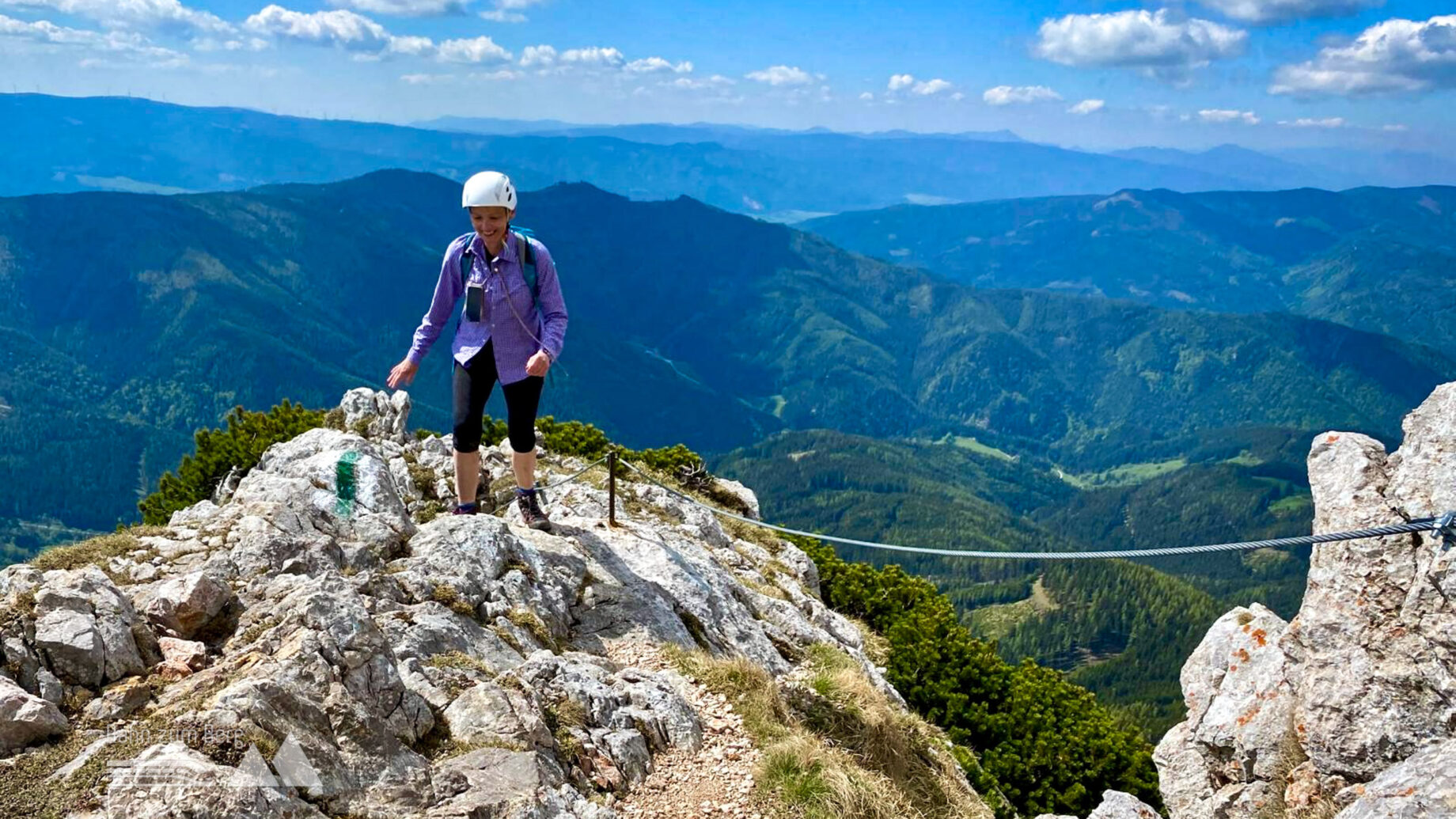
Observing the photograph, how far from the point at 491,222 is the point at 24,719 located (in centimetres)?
735

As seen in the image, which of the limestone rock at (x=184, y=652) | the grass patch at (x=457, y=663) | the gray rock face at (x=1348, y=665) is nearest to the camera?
the limestone rock at (x=184, y=652)

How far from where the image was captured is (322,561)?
10008 mm

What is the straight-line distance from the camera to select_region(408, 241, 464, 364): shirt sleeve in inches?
468

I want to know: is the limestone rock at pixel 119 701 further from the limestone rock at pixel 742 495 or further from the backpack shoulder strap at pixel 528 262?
the limestone rock at pixel 742 495

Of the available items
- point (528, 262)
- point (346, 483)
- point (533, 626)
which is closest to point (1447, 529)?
point (533, 626)

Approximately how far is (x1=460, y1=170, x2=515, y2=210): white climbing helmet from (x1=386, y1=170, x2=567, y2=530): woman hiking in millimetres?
15

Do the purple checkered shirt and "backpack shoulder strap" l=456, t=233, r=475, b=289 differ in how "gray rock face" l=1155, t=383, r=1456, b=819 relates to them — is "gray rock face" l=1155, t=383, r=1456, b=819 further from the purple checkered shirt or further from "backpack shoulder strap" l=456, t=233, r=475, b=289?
"backpack shoulder strap" l=456, t=233, r=475, b=289

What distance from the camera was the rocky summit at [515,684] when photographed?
622 centimetres

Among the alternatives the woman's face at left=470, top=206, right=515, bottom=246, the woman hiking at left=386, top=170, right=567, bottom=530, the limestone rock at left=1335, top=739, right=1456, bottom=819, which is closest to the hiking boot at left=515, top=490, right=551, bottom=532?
the woman hiking at left=386, top=170, right=567, bottom=530

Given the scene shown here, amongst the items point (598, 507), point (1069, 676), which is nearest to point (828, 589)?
point (598, 507)

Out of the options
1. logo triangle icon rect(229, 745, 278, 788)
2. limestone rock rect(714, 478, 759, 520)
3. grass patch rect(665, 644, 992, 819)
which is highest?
logo triangle icon rect(229, 745, 278, 788)

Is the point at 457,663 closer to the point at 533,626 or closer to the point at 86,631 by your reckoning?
the point at 533,626

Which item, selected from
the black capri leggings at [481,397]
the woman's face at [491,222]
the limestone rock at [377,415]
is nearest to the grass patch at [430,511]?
the black capri leggings at [481,397]

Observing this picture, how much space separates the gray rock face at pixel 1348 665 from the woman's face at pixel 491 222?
34.5 feet
